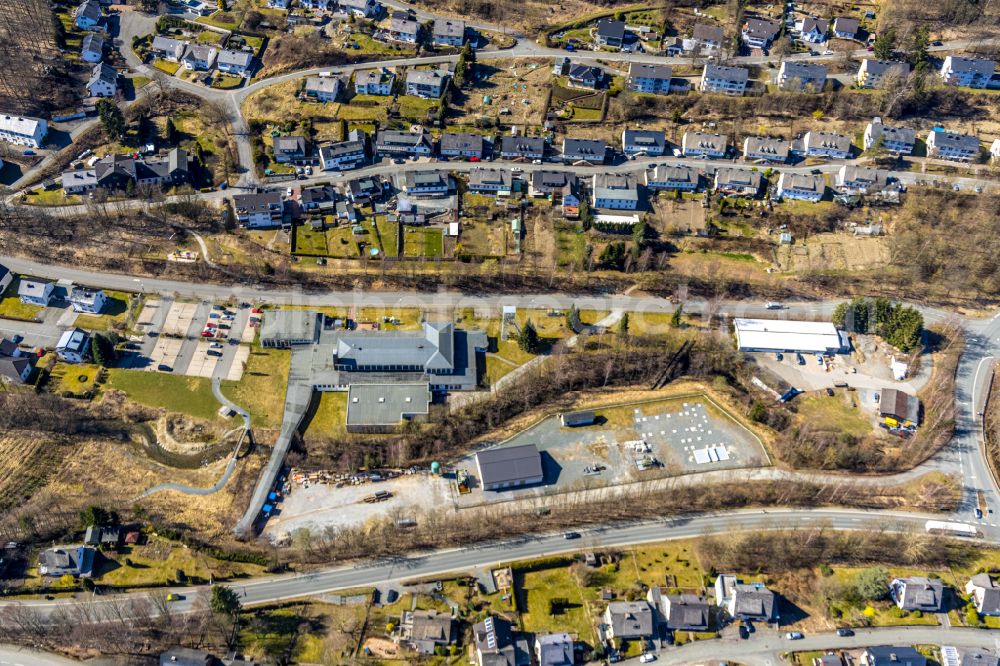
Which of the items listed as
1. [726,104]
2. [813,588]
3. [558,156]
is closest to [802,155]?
[726,104]

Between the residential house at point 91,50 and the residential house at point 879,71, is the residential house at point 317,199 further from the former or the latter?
the residential house at point 879,71

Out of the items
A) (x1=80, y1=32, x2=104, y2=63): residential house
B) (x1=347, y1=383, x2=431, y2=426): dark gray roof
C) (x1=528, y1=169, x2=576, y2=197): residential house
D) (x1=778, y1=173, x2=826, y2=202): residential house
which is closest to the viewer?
(x1=347, y1=383, x2=431, y2=426): dark gray roof

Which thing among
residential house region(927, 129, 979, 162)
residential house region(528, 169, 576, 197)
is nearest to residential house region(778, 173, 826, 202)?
residential house region(927, 129, 979, 162)

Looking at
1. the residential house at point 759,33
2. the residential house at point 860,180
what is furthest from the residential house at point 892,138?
the residential house at point 759,33

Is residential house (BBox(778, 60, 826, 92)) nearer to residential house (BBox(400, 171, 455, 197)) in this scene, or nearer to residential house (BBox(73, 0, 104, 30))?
residential house (BBox(400, 171, 455, 197))

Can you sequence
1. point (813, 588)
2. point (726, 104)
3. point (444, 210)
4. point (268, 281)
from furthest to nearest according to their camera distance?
point (726, 104) < point (444, 210) < point (268, 281) < point (813, 588)

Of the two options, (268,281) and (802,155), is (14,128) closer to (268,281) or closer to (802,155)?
(268,281)

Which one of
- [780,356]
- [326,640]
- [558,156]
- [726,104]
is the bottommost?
[326,640]
